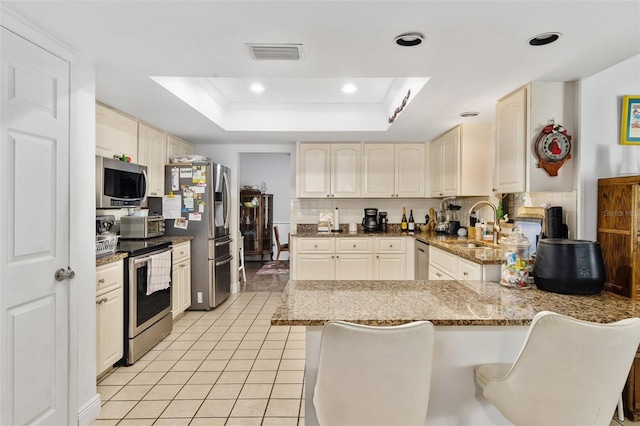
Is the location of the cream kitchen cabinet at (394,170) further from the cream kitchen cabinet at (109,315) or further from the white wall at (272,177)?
the white wall at (272,177)

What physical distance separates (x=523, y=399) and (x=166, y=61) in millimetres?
2421

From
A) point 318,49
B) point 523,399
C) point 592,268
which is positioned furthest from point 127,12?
point 592,268

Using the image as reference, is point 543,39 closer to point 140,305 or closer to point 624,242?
point 624,242

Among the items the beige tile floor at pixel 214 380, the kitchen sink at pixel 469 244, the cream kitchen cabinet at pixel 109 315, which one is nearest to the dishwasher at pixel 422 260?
the kitchen sink at pixel 469 244

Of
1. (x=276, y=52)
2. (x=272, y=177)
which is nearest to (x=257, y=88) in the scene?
(x=276, y=52)

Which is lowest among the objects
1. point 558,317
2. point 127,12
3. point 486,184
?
point 558,317

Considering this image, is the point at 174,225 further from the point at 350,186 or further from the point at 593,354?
the point at 593,354

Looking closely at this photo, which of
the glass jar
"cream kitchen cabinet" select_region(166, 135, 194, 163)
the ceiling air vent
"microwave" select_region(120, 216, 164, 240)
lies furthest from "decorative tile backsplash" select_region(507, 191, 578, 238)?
"cream kitchen cabinet" select_region(166, 135, 194, 163)

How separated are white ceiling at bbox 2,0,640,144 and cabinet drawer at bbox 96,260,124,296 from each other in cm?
129

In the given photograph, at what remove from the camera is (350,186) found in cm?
481

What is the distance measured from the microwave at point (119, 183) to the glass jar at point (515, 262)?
2.95m

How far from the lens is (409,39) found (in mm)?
1808

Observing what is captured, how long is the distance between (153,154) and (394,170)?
3.00 meters

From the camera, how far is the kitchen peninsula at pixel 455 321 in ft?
4.56
